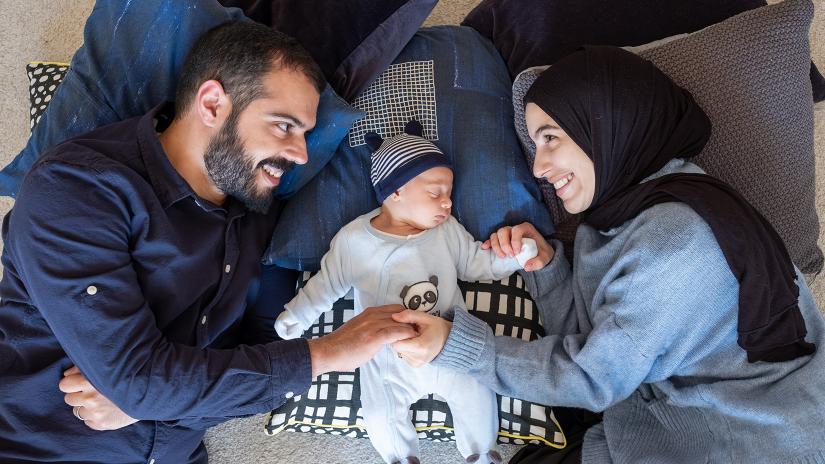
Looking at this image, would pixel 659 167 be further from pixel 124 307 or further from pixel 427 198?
pixel 124 307

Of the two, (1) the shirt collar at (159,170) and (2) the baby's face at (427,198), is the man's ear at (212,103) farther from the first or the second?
(2) the baby's face at (427,198)

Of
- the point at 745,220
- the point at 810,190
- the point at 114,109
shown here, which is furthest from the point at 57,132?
the point at 810,190

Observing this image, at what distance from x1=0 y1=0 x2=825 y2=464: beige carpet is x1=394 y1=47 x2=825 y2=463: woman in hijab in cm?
66

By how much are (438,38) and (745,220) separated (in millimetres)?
957

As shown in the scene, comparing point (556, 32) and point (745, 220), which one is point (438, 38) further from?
point (745, 220)

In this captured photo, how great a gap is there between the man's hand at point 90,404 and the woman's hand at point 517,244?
99cm

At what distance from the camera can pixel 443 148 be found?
1707 mm

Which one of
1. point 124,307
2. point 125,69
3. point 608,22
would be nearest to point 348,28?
point 125,69

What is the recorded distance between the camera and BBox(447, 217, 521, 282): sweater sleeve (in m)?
1.64

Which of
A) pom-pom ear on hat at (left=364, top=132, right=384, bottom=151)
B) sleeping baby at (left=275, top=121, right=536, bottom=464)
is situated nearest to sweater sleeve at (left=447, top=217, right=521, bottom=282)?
sleeping baby at (left=275, top=121, right=536, bottom=464)

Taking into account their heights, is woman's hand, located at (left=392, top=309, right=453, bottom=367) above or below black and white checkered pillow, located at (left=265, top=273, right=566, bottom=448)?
above

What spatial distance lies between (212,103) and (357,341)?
666 millimetres

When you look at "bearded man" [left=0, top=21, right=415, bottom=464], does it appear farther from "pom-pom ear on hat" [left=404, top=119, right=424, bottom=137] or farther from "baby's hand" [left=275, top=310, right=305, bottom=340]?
"pom-pom ear on hat" [left=404, top=119, right=424, bottom=137]

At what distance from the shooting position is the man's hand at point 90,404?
1430 millimetres
